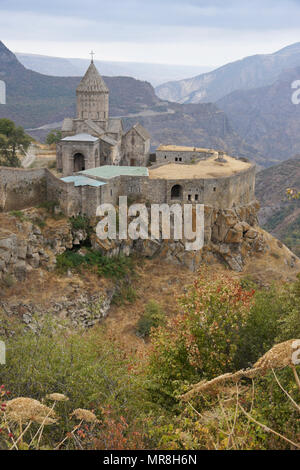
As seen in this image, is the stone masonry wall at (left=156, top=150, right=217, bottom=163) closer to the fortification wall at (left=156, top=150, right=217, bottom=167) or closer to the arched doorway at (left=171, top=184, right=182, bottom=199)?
the fortification wall at (left=156, top=150, right=217, bottom=167)

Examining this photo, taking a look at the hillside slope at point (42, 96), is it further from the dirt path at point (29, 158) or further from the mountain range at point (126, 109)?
the dirt path at point (29, 158)

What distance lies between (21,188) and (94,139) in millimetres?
7361

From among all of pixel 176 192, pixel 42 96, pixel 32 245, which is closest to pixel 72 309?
pixel 32 245

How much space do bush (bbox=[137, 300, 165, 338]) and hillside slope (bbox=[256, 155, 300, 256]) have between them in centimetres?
3087

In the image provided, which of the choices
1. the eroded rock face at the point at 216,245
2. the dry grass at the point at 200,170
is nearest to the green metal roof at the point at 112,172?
the dry grass at the point at 200,170

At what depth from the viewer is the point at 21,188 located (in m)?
24.8

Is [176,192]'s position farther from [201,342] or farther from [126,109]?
[126,109]

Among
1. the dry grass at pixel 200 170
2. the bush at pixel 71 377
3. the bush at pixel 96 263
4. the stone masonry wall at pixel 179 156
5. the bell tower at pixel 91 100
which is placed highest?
the bell tower at pixel 91 100

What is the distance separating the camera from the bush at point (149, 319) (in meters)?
23.7

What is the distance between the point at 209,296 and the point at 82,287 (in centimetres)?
1236

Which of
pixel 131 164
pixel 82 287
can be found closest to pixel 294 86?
pixel 131 164

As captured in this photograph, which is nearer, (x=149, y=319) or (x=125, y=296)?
(x=149, y=319)

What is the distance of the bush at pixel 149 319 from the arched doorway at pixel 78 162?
11.3 meters
